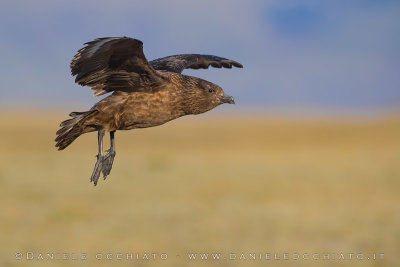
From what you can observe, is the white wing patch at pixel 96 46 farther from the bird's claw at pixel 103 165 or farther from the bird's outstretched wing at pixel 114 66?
the bird's claw at pixel 103 165

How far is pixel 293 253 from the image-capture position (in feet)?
85.6

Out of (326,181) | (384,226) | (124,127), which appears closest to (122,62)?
(124,127)

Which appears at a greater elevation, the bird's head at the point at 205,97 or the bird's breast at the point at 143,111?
the bird's head at the point at 205,97

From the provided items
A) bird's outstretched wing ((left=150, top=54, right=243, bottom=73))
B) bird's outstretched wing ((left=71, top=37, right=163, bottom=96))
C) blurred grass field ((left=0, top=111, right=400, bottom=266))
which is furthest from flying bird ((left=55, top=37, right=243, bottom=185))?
blurred grass field ((left=0, top=111, right=400, bottom=266))

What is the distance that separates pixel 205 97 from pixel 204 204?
27.8m

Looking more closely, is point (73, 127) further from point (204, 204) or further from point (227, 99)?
point (204, 204)

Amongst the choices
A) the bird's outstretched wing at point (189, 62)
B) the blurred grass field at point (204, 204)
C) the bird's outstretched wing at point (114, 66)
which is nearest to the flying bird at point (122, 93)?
the bird's outstretched wing at point (114, 66)

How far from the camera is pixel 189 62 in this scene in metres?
10.5

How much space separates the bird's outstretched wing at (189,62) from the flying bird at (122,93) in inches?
67.1

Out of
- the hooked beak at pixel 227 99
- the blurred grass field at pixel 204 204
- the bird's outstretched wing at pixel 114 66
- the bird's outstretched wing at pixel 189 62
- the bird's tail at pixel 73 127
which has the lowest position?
the bird's tail at pixel 73 127

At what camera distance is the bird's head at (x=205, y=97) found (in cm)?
843

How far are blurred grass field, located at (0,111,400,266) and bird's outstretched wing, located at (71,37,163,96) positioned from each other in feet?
52.2

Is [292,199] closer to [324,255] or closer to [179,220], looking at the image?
[179,220]

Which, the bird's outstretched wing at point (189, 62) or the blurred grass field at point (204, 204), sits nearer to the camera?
the bird's outstretched wing at point (189, 62)
